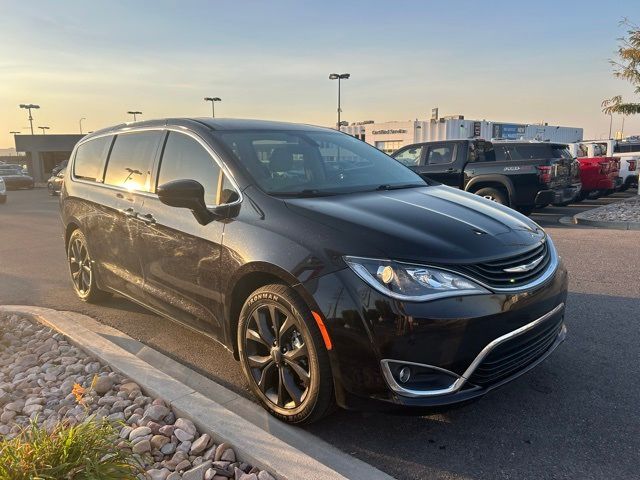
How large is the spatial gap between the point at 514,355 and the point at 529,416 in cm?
54

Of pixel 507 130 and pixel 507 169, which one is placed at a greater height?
pixel 507 130

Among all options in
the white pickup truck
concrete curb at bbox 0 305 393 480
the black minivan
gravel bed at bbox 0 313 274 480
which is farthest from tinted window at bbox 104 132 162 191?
the white pickup truck

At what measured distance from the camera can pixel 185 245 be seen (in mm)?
3480

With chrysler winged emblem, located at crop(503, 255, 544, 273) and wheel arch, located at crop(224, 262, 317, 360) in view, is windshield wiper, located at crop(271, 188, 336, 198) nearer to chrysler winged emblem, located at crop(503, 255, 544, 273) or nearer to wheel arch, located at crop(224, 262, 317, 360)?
wheel arch, located at crop(224, 262, 317, 360)

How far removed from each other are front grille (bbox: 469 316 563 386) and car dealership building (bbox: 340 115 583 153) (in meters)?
42.1

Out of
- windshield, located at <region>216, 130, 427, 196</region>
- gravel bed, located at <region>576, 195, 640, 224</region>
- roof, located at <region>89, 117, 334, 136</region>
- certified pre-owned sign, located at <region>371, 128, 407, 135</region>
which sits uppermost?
certified pre-owned sign, located at <region>371, 128, 407, 135</region>

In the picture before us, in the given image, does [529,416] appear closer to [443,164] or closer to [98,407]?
[98,407]

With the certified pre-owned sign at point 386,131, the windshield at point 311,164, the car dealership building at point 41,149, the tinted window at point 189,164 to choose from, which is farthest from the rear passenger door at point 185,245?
the certified pre-owned sign at point 386,131

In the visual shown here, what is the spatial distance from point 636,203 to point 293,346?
41.2ft

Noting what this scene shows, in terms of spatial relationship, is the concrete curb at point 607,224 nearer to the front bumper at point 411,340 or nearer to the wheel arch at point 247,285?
the front bumper at point 411,340

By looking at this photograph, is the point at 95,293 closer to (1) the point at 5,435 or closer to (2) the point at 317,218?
(1) the point at 5,435

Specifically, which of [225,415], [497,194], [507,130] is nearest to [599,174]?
[497,194]

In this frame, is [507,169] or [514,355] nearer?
[514,355]

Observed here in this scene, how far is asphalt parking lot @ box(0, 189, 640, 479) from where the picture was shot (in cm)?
256
